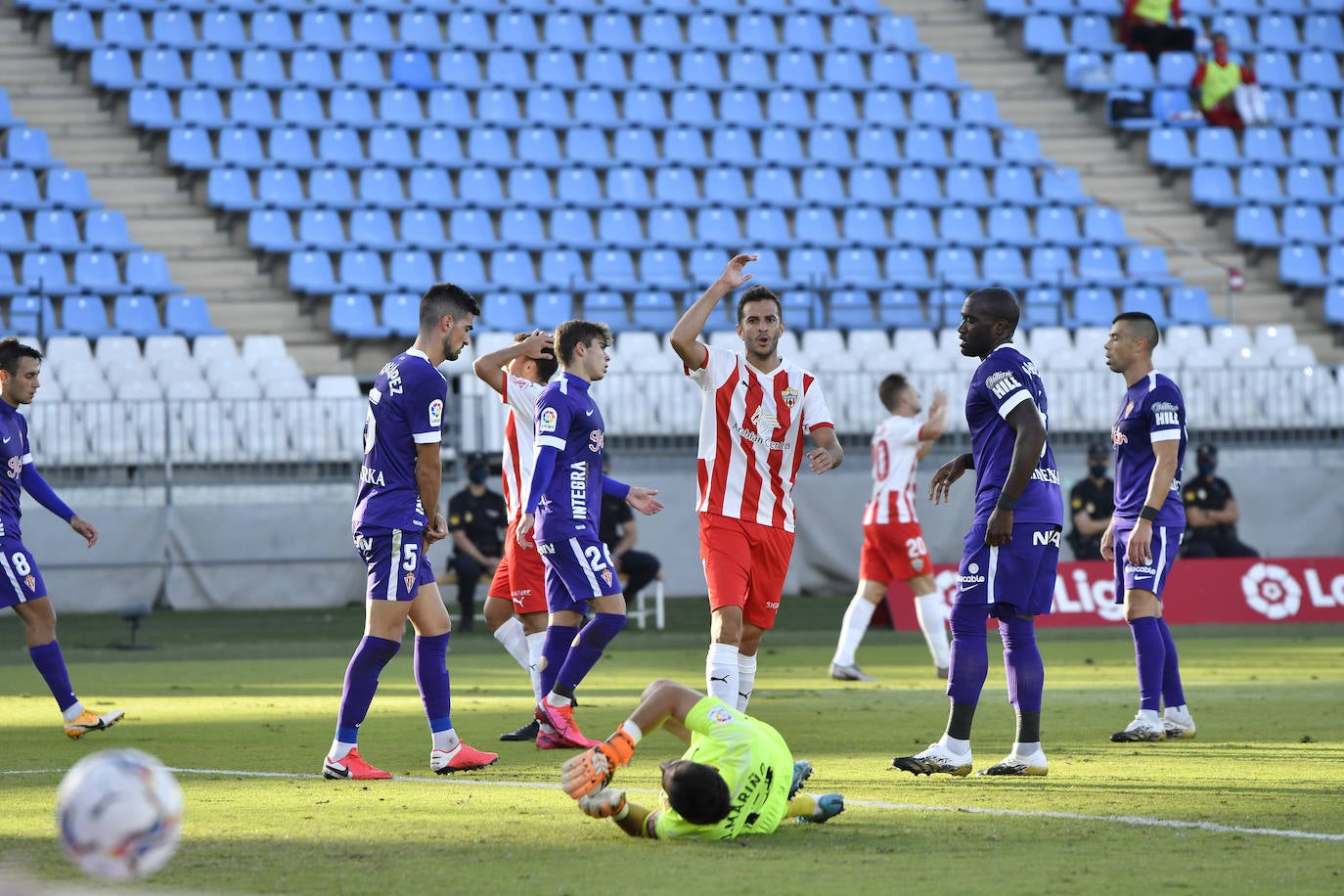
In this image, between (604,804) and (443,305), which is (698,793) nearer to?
(604,804)

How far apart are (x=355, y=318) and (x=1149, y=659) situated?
15.3 m

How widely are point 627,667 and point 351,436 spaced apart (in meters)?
6.78

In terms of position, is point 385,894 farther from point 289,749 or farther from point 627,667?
point 627,667

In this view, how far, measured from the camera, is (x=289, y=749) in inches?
360

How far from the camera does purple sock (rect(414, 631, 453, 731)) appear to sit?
8.21 meters

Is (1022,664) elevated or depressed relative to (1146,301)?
depressed

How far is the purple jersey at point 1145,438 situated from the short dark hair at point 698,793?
14.5 feet

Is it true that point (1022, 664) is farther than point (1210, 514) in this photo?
No

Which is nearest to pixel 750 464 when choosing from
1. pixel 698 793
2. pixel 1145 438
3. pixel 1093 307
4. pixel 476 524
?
pixel 1145 438

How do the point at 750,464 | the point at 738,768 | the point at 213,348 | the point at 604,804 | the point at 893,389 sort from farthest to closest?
1. the point at 213,348
2. the point at 893,389
3. the point at 750,464
4. the point at 604,804
5. the point at 738,768

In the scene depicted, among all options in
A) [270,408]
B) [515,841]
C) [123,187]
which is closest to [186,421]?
[270,408]

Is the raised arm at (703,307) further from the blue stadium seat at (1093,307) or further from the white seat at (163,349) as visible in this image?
the blue stadium seat at (1093,307)

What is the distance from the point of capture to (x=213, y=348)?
21.6 m

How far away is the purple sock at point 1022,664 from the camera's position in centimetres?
790
